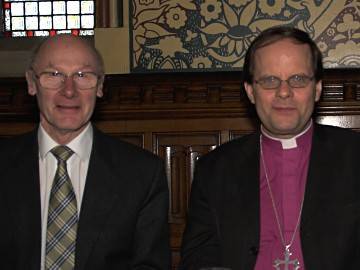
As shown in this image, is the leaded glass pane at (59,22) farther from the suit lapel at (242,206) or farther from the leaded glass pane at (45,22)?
the suit lapel at (242,206)

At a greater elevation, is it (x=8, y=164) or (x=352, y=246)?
(x=8, y=164)

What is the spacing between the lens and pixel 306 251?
2.85m

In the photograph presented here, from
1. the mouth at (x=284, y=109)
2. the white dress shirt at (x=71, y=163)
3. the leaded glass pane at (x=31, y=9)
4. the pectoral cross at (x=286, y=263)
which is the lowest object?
the pectoral cross at (x=286, y=263)

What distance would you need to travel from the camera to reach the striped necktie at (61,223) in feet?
9.21

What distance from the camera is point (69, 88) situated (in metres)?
2.85

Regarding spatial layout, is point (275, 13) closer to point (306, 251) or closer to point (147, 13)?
point (147, 13)

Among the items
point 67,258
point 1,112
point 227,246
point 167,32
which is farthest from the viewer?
point 167,32

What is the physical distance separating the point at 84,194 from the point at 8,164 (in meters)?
0.36

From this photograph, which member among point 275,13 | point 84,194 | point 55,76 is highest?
point 275,13

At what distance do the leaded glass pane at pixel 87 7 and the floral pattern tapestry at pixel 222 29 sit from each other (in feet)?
3.01

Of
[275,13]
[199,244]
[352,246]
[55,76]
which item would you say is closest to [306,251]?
[352,246]

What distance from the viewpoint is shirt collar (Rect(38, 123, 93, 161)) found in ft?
9.82

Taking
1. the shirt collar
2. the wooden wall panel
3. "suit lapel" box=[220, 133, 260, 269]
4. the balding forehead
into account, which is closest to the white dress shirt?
the shirt collar

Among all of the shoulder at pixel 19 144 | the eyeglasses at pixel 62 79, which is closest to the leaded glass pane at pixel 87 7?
the shoulder at pixel 19 144
